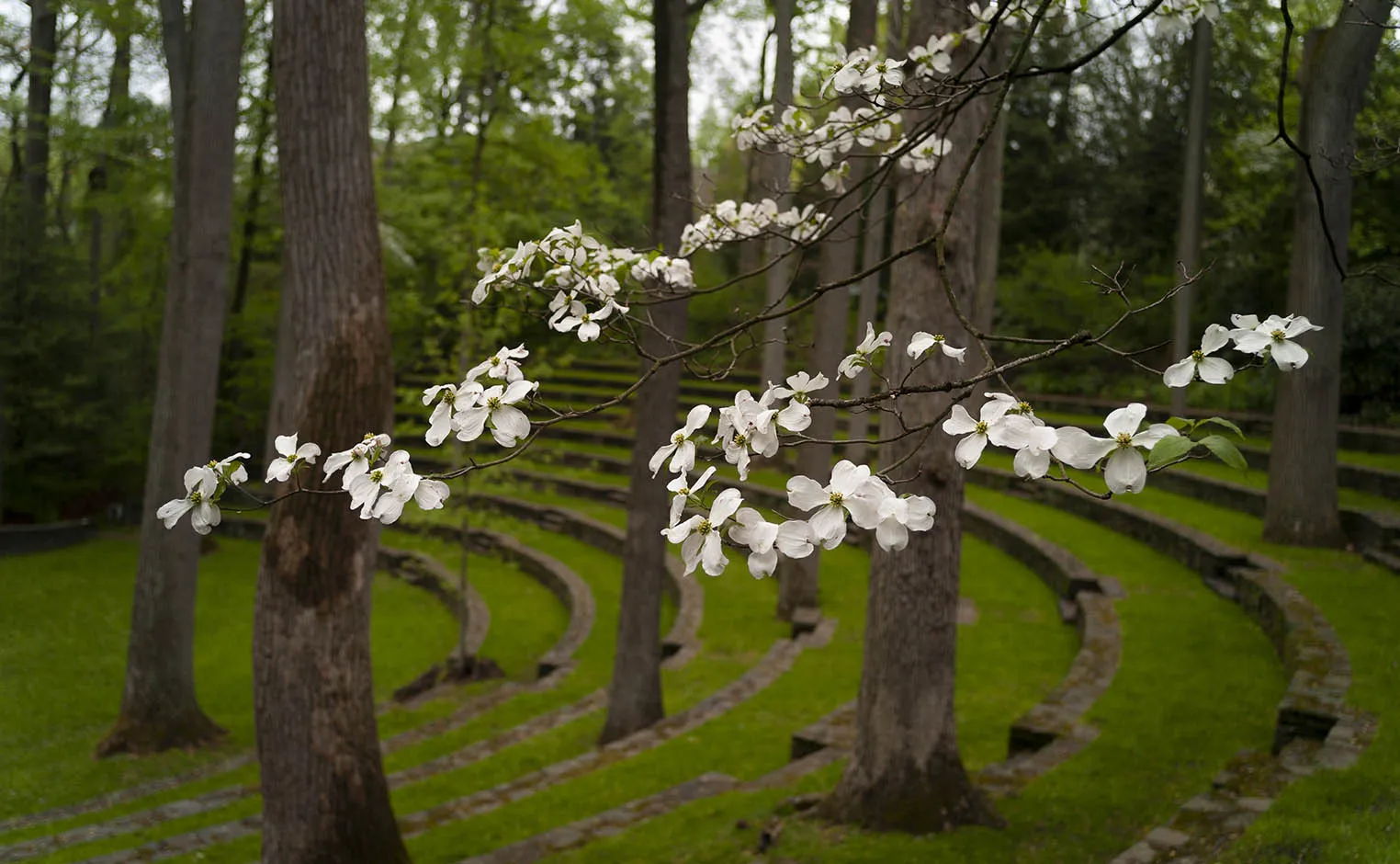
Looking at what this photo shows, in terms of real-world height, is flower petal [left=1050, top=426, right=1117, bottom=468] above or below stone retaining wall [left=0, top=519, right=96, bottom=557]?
above

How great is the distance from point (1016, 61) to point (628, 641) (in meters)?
5.98

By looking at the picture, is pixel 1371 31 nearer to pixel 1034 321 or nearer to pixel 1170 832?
pixel 1170 832

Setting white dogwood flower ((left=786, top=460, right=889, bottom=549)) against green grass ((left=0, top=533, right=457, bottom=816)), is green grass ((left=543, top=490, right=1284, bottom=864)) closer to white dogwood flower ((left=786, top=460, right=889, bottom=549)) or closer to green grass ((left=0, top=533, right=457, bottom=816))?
white dogwood flower ((left=786, top=460, right=889, bottom=549))

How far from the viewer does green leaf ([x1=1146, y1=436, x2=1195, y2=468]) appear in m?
1.62

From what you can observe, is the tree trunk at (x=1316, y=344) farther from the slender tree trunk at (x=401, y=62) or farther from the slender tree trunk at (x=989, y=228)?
the slender tree trunk at (x=401, y=62)

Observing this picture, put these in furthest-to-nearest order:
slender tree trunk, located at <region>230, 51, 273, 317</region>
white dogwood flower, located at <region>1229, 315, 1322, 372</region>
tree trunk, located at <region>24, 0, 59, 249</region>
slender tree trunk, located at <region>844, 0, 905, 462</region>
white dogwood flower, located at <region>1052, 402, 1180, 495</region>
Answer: slender tree trunk, located at <region>230, 51, 273, 317</region> → tree trunk, located at <region>24, 0, 59, 249</region> → slender tree trunk, located at <region>844, 0, 905, 462</region> → white dogwood flower, located at <region>1229, 315, 1322, 372</region> → white dogwood flower, located at <region>1052, 402, 1180, 495</region>

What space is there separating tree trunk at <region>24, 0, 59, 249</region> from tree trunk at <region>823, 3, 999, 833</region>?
1406cm

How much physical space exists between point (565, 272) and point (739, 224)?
1.16 metres

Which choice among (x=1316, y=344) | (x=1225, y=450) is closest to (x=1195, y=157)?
(x=1316, y=344)

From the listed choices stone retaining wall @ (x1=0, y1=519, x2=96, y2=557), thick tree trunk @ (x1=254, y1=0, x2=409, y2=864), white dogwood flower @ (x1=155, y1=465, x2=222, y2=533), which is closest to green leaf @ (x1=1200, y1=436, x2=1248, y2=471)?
white dogwood flower @ (x1=155, y1=465, x2=222, y2=533)

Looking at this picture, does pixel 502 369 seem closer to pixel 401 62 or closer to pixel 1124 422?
pixel 1124 422

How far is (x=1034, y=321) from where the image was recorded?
60.5 feet

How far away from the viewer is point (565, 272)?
3189mm

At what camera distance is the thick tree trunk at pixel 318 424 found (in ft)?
16.6
